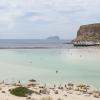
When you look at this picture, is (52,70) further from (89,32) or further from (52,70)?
(89,32)

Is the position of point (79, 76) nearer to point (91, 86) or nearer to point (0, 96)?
point (91, 86)

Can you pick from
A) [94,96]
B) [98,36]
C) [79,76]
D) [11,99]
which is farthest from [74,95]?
[98,36]

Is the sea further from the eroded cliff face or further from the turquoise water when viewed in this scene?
the eroded cliff face

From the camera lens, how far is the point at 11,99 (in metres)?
17.9

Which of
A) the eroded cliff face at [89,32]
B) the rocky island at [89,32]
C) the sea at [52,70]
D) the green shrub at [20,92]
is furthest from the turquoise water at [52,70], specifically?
the eroded cliff face at [89,32]

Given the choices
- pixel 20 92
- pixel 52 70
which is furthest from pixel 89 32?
pixel 20 92

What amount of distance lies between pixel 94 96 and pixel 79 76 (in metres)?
12.4

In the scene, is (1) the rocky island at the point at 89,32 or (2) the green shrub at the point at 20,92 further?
(1) the rocky island at the point at 89,32

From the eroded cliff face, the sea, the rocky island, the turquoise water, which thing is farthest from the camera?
the eroded cliff face

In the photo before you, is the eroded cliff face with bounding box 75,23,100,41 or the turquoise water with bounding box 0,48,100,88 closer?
the turquoise water with bounding box 0,48,100,88

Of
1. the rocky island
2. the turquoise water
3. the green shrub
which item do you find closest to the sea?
the turquoise water

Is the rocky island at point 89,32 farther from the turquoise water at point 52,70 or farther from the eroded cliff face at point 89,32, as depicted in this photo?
the turquoise water at point 52,70

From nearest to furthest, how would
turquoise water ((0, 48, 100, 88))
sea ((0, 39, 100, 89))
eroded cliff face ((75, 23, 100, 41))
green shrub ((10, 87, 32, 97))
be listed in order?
1. green shrub ((10, 87, 32, 97))
2. sea ((0, 39, 100, 89))
3. turquoise water ((0, 48, 100, 88))
4. eroded cliff face ((75, 23, 100, 41))

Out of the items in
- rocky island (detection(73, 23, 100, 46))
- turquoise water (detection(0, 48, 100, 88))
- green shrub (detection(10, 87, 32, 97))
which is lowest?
turquoise water (detection(0, 48, 100, 88))
